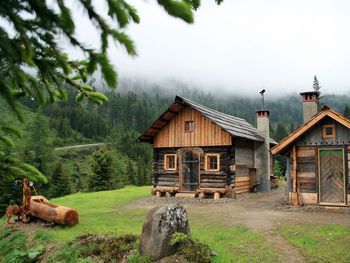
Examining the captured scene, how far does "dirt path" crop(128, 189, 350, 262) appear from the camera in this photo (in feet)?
32.4

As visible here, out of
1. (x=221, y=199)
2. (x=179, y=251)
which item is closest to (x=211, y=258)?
(x=179, y=251)

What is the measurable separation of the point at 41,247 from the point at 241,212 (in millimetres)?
8298

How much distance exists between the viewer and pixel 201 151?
21.3 m

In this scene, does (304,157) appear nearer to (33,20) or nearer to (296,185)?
(296,185)

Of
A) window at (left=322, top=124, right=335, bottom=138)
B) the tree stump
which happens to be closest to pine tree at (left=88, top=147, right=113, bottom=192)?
the tree stump

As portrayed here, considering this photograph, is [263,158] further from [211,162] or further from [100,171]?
[100,171]

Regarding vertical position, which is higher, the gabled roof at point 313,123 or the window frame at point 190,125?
the window frame at point 190,125

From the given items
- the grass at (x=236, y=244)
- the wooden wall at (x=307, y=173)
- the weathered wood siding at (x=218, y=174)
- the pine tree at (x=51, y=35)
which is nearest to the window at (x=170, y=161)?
the weathered wood siding at (x=218, y=174)

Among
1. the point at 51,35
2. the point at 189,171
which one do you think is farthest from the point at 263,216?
the point at 51,35

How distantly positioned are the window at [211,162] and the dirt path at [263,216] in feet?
8.29

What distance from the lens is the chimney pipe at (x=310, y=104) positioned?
1752 cm

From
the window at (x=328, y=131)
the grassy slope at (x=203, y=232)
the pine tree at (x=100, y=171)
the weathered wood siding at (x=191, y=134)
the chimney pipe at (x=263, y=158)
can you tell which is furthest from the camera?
the pine tree at (x=100, y=171)

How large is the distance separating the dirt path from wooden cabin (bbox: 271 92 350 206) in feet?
3.73

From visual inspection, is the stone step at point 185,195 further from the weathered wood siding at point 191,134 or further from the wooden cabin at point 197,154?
the weathered wood siding at point 191,134
